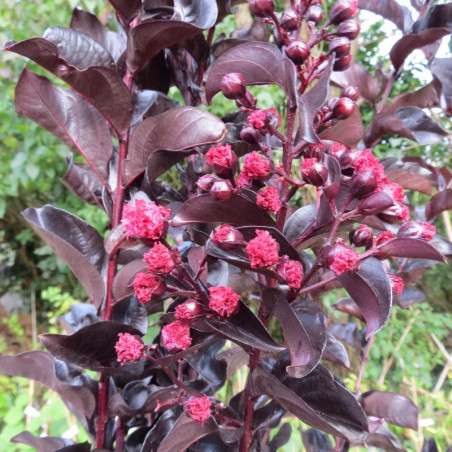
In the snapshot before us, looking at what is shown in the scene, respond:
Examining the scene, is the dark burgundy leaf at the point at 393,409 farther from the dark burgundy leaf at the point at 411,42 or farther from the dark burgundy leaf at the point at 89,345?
the dark burgundy leaf at the point at 411,42

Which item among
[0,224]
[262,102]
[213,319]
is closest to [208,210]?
[213,319]

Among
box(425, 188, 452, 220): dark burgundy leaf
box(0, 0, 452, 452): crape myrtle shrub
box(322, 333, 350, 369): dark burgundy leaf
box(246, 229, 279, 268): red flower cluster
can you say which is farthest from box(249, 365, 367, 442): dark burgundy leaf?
box(425, 188, 452, 220): dark burgundy leaf

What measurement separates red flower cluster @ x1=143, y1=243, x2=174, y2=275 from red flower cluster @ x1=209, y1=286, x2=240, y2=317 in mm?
48

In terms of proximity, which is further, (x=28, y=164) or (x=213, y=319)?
(x=28, y=164)

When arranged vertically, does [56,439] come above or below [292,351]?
below

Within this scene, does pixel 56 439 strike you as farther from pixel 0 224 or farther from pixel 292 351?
pixel 0 224

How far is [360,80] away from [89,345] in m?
0.66

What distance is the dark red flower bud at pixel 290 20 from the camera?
44 cm

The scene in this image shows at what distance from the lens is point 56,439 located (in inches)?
24.5

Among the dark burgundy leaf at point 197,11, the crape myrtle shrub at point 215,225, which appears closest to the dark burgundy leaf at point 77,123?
the crape myrtle shrub at point 215,225

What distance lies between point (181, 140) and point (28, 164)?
1.86 m

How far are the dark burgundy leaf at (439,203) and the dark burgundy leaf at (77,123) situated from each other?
55cm

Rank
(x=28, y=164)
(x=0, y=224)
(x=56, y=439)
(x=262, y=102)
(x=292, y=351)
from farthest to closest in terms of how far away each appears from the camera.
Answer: (x=0, y=224)
(x=28, y=164)
(x=262, y=102)
(x=56, y=439)
(x=292, y=351)

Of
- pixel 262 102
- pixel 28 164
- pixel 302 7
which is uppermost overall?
pixel 302 7
